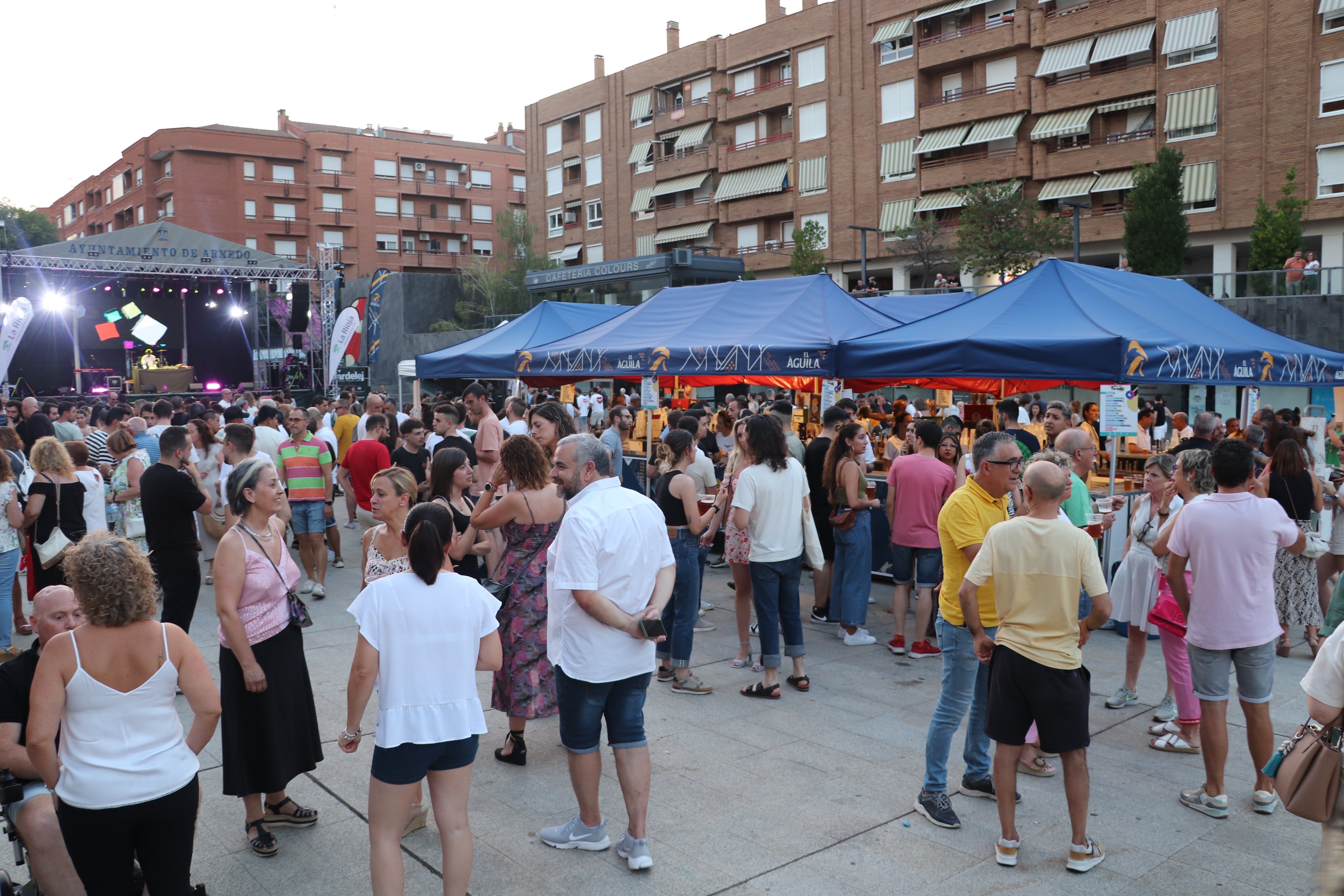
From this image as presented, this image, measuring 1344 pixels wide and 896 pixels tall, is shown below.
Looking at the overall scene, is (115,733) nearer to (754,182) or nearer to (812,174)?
(812,174)

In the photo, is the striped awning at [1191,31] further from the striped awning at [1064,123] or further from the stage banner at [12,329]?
the stage banner at [12,329]

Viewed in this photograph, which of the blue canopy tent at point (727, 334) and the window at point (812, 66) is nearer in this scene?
the blue canopy tent at point (727, 334)

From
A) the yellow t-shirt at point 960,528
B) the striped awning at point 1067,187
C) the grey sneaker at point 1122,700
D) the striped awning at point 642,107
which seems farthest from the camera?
the striped awning at point 642,107


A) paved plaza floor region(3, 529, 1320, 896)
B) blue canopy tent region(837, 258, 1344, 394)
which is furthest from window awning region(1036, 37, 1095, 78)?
paved plaza floor region(3, 529, 1320, 896)

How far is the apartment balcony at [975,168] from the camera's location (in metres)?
33.6

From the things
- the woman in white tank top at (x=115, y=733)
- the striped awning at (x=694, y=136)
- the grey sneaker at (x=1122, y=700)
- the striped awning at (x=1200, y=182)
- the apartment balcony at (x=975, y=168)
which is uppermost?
the striped awning at (x=694, y=136)

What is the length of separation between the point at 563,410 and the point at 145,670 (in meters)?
3.08

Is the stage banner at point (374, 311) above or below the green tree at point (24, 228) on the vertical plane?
below

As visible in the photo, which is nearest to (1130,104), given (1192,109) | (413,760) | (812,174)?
(1192,109)

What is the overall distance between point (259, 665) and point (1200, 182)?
3380 centimetres

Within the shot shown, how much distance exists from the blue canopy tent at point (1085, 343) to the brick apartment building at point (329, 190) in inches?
2123

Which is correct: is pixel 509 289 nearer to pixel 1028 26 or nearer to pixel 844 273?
pixel 844 273

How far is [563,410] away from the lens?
5.57m

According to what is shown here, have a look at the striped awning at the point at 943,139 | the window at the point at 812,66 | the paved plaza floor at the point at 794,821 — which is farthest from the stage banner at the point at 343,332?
the window at the point at 812,66
